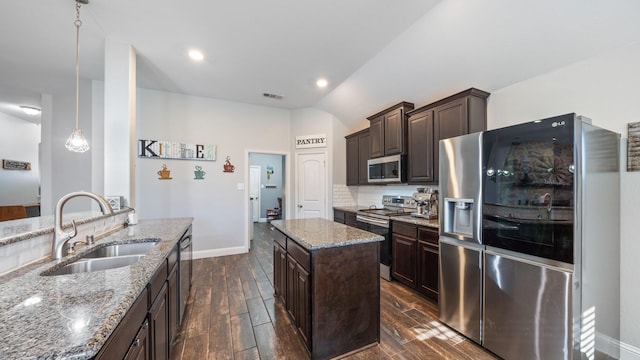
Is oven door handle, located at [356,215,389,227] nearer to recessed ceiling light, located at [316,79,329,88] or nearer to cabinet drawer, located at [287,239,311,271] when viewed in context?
cabinet drawer, located at [287,239,311,271]

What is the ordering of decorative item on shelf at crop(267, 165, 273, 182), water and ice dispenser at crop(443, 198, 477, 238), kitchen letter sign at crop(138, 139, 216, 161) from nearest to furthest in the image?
water and ice dispenser at crop(443, 198, 477, 238)
kitchen letter sign at crop(138, 139, 216, 161)
decorative item on shelf at crop(267, 165, 273, 182)

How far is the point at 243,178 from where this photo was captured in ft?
15.1

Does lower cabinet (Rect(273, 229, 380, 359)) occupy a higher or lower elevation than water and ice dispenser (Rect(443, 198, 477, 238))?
lower

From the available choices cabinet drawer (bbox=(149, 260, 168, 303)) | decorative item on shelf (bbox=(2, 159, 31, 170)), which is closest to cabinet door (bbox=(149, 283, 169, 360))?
cabinet drawer (bbox=(149, 260, 168, 303))

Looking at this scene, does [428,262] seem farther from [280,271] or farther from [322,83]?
[322,83]

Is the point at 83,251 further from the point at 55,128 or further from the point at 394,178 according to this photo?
the point at 55,128

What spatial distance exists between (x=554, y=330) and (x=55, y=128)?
6647 mm

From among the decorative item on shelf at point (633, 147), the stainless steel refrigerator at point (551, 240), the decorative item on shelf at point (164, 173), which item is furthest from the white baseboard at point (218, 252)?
the decorative item on shelf at point (633, 147)

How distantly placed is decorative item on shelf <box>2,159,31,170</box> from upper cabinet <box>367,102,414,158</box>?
619 centimetres

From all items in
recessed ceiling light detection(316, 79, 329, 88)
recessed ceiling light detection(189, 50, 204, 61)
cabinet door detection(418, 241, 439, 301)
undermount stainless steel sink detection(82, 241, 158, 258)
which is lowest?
cabinet door detection(418, 241, 439, 301)

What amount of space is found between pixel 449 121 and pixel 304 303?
97.2 inches

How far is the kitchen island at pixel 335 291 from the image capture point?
1749 mm

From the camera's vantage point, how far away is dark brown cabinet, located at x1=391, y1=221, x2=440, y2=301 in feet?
8.43

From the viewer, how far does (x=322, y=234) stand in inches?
80.9
